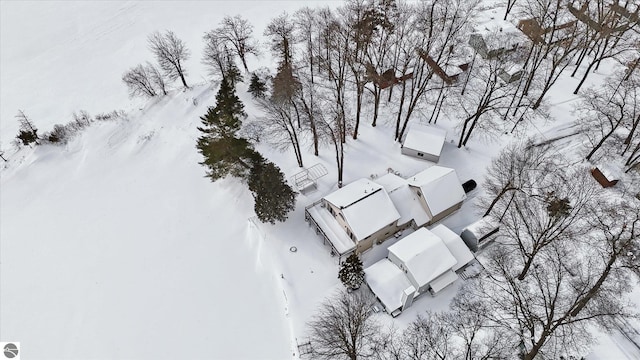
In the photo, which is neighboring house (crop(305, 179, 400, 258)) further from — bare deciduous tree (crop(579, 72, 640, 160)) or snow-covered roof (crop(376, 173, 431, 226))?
bare deciduous tree (crop(579, 72, 640, 160))

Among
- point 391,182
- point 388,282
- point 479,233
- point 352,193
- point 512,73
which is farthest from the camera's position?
point 512,73

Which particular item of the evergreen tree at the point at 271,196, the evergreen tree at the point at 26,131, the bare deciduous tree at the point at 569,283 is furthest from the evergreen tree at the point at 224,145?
the evergreen tree at the point at 26,131

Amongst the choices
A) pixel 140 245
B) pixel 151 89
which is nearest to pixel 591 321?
pixel 140 245

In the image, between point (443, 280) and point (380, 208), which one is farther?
point (380, 208)

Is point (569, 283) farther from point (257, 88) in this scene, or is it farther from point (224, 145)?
point (257, 88)

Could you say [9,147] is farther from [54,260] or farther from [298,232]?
[298,232]

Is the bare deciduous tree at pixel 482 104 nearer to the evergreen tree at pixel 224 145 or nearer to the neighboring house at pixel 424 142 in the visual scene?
the neighboring house at pixel 424 142

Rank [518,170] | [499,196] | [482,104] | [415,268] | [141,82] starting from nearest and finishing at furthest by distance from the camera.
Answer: [415,268]
[499,196]
[518,170]
[482,104]
[141,82]

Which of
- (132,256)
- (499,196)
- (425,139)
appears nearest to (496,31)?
(425,139)
